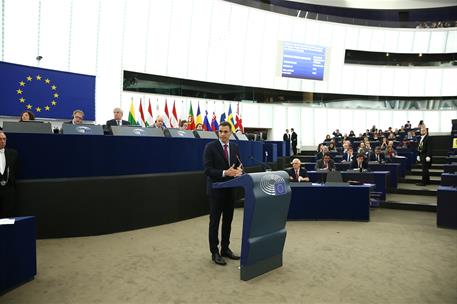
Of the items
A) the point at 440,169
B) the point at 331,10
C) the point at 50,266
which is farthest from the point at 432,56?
the point at 50,266

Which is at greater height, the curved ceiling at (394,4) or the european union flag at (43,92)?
the curved ceiling at (394,4)

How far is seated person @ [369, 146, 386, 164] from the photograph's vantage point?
1024 centimetres

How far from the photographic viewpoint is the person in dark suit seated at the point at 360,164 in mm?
8680

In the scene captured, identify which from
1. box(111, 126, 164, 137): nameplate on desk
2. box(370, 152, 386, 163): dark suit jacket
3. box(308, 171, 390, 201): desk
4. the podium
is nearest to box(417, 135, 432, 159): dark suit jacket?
box(370, 152, 386, 163): dark suit jacket

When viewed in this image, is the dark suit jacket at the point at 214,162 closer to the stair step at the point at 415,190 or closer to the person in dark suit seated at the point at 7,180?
the person in dark suit seated at the point at 7,180

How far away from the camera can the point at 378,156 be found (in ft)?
33.6

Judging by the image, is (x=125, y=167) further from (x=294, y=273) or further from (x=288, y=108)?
(x=288, y=108)

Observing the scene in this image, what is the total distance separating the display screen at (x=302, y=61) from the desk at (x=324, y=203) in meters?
13.4

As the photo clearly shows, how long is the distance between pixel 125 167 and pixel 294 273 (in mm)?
3130

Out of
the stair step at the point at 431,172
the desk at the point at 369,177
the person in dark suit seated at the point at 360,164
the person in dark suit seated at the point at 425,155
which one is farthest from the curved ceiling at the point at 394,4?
the desk at the point at 369,177

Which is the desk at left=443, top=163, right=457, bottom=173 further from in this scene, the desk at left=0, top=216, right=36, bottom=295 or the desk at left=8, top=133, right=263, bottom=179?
the desk at left=0, top=216, right=36, bottom=295

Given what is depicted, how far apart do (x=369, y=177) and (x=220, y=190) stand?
17.6ft

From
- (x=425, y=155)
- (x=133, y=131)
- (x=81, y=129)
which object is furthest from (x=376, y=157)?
(x=81, y=129)

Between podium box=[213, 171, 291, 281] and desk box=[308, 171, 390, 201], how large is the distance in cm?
448
